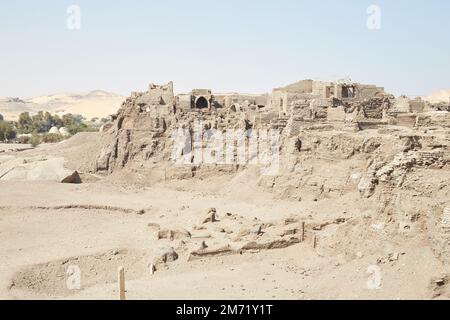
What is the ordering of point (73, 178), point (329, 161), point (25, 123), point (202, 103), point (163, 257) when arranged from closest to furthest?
1. point (163, 257)
2. point (329, 161)
3. point (73, 178)
4. point (202, 103)
5. point (25, 123)

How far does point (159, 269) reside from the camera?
14344 millimetres

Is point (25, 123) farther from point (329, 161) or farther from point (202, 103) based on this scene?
point (329, 161)

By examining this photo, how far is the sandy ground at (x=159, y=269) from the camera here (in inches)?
449

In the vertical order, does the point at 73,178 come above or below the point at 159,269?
above

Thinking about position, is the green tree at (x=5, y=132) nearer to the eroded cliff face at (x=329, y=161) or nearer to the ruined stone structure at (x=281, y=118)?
the ruined stone structure at (x=281, y=118)

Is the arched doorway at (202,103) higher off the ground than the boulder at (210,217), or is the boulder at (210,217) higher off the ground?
the arched doorway at (202,103)

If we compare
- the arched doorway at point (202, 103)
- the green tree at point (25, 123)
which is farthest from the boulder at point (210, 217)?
the green tree at point (25, 123)

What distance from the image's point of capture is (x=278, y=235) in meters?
15.6

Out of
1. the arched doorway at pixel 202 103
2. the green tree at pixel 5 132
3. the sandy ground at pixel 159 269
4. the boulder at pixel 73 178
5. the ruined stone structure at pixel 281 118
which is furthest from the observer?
the green tree at pixel 5 132

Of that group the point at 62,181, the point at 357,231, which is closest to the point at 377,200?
the point at 357,231

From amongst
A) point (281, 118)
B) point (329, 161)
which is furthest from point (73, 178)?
point (329, 161)

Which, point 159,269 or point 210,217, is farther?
point 210,217

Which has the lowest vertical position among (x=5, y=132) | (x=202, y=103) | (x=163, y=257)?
(x=163, y=257)
